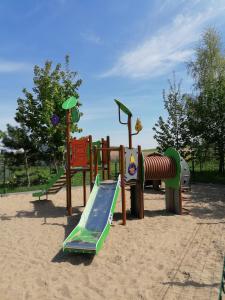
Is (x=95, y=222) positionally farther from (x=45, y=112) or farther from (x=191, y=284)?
(x=45, y=112)

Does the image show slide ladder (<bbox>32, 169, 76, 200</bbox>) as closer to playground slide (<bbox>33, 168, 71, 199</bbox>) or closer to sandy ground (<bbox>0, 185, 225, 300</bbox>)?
playground slide (<bbox>33, 168, 71, 199</bbox>)

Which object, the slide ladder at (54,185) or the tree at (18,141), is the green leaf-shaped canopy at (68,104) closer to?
the slide ladder at (54,185)

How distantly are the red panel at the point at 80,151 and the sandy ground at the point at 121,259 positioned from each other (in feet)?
5.30

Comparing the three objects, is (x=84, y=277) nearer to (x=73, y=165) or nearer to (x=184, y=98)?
(x=73, y=165)

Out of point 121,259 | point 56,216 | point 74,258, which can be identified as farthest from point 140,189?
point 74,258

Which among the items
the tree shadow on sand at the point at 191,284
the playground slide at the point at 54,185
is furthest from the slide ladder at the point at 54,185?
the tree shadow on sand at the point at 191,284

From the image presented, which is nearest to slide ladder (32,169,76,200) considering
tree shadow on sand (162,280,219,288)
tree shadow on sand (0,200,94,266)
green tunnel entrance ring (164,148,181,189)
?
tree shadow on sand (0,200,94,266)

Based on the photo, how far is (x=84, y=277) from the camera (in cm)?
589

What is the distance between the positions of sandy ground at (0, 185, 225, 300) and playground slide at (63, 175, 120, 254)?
24 centimetres

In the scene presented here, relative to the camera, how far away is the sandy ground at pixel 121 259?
5316 millimetres

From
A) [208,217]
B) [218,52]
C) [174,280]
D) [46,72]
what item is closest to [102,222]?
[174,280]

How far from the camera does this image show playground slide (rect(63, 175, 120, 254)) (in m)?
6.84

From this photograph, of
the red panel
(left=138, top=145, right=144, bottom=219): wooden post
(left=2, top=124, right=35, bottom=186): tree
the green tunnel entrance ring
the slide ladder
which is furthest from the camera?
(left=2, top=124, right=35, bottom=186): tree

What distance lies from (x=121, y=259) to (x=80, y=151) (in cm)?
465
